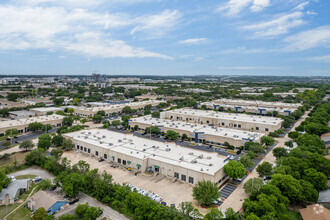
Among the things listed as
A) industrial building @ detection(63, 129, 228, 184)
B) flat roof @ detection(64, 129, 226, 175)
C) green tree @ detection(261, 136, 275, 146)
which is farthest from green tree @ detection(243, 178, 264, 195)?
green tree @ detection(261, 136, 275, 146)

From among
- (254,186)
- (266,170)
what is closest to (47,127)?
(254,186)

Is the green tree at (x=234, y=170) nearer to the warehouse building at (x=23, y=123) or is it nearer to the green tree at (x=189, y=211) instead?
the green tree at (x=189, y=211)

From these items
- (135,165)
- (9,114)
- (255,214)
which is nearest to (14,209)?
(135,165)

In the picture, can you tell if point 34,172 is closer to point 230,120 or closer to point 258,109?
point 230,120

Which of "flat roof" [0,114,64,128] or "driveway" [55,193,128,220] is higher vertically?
"flat roof" [0,114,64,128]

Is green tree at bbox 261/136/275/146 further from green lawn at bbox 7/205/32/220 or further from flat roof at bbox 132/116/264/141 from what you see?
green lawn at bbox 7/205/32/220

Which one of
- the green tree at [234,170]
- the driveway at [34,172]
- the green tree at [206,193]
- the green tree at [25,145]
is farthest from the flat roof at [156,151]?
the driveway at [34,172]

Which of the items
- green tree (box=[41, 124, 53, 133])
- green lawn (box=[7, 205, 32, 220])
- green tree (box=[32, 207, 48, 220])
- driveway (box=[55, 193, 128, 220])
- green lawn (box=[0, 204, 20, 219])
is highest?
green tree (box=[41, 124, 53, 133])
